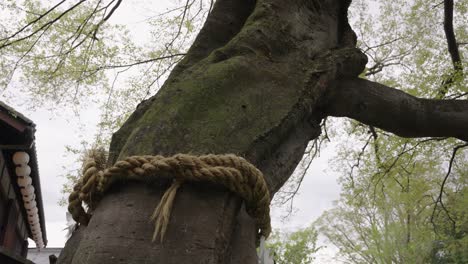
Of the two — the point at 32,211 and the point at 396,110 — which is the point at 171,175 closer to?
the point at 396,110

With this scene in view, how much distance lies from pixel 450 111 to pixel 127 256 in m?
2.03

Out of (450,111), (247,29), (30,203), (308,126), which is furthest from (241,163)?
(30,203)

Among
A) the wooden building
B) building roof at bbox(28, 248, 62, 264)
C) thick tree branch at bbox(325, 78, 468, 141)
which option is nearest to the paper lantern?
the wooden building

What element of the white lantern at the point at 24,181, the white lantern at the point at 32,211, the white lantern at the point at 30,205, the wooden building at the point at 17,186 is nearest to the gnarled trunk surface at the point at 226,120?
the wooden building at the point at 17,186

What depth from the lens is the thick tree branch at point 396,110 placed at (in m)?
2.04

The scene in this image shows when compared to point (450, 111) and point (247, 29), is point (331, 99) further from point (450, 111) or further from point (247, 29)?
point (450, 111)

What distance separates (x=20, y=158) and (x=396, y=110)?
5.02 meters

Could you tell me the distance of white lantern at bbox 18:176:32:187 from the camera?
617cm

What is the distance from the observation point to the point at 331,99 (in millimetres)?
1991

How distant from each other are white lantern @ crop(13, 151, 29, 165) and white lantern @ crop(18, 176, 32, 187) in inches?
19.6

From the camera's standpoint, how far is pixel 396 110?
7.20ft

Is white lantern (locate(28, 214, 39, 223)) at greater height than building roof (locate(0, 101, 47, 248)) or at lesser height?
lesser

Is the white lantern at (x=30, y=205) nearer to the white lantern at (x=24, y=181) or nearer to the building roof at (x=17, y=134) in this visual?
the white lantern at (x=24, y=181)

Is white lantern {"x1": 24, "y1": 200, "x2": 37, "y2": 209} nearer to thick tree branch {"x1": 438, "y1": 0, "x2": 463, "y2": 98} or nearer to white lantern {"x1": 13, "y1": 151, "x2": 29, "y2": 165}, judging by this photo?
white lantern {"x1": 13, "y1": 151, "x2": 29, "y2": 165}
